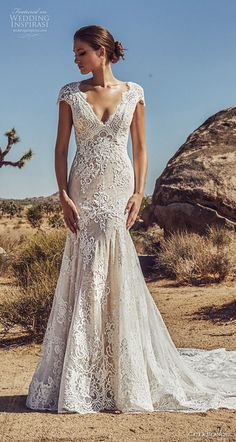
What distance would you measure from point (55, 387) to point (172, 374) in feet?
2.59

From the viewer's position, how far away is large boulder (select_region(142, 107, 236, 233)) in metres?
14.7

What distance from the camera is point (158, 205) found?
15.6 m

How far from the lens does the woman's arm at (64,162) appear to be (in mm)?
4875

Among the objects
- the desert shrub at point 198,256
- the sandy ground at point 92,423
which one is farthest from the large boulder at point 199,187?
the sandy ground at point 92,423

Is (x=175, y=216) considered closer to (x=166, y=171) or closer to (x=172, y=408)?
(x=166, y=171)

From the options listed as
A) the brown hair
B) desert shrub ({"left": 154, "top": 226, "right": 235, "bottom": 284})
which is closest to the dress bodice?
the brown hair

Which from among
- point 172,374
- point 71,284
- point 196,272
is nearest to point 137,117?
point 71,284

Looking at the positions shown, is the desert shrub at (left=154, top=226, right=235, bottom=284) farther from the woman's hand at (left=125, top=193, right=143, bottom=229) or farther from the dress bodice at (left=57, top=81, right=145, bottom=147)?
the dress bodice at (left=57, top=81, right=145, bottom=147)

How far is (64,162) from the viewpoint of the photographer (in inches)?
195

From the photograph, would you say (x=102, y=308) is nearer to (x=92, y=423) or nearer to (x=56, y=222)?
(x=92, y=423)

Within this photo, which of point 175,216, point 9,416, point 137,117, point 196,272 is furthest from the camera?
point 175,216

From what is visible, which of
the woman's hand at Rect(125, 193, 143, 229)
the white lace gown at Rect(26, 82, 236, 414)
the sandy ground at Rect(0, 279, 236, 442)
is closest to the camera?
the sandy ground at Rect(0, 279, 236, 442)

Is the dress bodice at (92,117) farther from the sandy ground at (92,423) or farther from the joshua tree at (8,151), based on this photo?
the joshua tree at (8,151)

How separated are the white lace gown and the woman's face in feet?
A: 0.53
